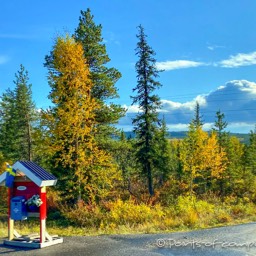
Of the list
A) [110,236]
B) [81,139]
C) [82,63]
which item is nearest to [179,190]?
[81,139]

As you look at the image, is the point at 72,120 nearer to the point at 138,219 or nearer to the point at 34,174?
the point at 138,219

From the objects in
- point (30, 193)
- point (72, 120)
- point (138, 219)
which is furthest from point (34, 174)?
point (72, 120)

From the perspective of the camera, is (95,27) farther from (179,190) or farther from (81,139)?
(179,190)

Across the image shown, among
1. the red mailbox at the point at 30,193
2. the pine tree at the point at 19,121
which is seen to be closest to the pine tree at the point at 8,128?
the pine tree at the point at 19,121

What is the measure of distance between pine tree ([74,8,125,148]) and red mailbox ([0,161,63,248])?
1622 cm

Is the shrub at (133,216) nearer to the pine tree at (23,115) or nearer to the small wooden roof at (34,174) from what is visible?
the small wooden roof at (34,174)

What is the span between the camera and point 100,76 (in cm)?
2653

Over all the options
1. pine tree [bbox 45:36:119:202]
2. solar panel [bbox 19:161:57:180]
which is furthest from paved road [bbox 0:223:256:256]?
pine tree [bbox 45:36:119:202]

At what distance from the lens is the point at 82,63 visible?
22.2 metres

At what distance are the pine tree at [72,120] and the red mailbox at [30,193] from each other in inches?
446

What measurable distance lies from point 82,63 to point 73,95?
2098mm

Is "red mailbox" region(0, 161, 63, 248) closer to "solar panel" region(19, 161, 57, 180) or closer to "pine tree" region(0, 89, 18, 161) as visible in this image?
"solar panel" region(19, 161, 57, 180)

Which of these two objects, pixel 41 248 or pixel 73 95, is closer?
pixel 41 248

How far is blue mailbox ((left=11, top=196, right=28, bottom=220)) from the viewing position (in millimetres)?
10078
